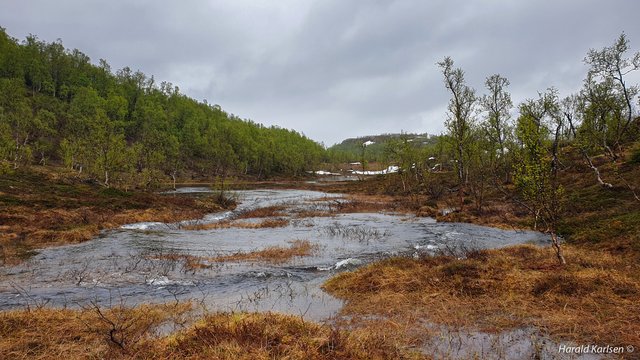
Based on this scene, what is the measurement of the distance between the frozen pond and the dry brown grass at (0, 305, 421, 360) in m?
2.16

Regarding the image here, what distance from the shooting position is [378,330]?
27.2 ft

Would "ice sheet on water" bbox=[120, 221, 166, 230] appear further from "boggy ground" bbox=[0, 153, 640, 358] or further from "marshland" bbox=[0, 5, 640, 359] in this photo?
"boggy ground" bbox=[0, 153, 640, 358]

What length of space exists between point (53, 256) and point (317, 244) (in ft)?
43.2

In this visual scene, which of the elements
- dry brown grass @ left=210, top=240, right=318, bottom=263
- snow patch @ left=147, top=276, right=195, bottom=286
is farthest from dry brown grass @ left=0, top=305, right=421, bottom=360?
dry brown grass @ left=210, top=240, right=318, bottom=263

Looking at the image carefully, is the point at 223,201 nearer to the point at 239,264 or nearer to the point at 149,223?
the point at 149,223

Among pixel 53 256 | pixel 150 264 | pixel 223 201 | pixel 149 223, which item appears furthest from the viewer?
pixel 223 201

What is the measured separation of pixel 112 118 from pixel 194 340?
145m

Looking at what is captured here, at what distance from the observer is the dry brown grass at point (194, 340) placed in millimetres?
6543

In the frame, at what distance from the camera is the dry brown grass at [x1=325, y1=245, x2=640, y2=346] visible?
322 inches

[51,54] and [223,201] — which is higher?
[51,54]

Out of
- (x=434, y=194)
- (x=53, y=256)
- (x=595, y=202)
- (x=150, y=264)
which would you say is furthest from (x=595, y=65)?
(x=53, y=256)

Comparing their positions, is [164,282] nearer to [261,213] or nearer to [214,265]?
[214,265]

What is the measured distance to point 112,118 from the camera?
130500 mm

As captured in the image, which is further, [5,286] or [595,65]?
[595,65]
